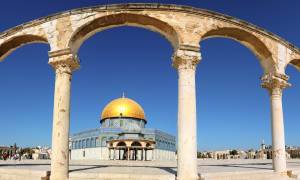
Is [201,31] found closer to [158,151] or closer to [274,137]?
[274,137]

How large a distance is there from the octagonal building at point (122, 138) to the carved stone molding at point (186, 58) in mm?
28594

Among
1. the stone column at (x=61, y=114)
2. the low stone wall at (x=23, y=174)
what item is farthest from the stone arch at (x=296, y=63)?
the low stone wall at (x=23, y=174)

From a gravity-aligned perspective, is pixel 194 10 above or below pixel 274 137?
above

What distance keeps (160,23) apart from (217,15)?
185 cm

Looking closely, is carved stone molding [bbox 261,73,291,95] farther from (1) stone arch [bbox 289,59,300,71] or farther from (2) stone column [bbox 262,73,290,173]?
(1) stone arch [bbox 289,59,300,71]

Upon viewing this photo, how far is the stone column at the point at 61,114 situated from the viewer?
9.72 metres

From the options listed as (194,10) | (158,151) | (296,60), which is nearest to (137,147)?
(158,151)

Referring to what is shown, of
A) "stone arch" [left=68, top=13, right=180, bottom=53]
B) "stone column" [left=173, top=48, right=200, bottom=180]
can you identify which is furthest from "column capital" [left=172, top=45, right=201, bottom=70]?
"stone arch" [left=68, top=13, right=180, bottom=53]

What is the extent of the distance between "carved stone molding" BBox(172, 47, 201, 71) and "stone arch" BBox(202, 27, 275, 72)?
Result: 1.31 m

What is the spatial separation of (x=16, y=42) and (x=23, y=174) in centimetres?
463

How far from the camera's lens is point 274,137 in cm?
1202

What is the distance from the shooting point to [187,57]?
10039 mm

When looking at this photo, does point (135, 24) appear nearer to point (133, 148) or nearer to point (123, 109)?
point (133, 148)

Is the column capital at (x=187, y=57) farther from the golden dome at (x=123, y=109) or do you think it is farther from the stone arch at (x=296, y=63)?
→ the golden dome at (x=123, y=109)
